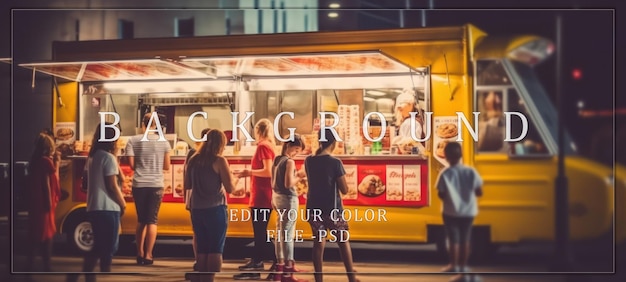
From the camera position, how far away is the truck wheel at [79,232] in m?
5.48

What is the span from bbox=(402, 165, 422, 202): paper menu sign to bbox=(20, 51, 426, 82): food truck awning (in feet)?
2.35

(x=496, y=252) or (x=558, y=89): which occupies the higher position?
(x=558, y=89)

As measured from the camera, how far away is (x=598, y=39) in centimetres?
528

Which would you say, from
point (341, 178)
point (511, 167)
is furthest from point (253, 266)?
point (511, 167)

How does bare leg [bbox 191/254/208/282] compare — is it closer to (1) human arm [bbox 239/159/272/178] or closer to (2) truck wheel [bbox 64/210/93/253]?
(1) human arm [bbox 239/159/272/178]

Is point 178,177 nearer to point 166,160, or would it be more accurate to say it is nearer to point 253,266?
point 166,160

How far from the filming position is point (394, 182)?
5434 millimetres

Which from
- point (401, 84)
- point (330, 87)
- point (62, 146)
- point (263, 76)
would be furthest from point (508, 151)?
point (62, 146)

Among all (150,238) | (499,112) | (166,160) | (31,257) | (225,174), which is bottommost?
(31,257)

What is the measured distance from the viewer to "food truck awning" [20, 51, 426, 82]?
544cm

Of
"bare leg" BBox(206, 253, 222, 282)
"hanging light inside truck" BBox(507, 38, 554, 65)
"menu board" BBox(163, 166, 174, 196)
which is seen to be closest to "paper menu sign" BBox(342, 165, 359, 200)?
"bare leg" BBox(206, 253, 222, 282)

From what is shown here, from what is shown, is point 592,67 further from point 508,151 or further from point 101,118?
point 101,118

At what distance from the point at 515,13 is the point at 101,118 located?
3099mm

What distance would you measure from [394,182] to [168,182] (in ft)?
5.47
